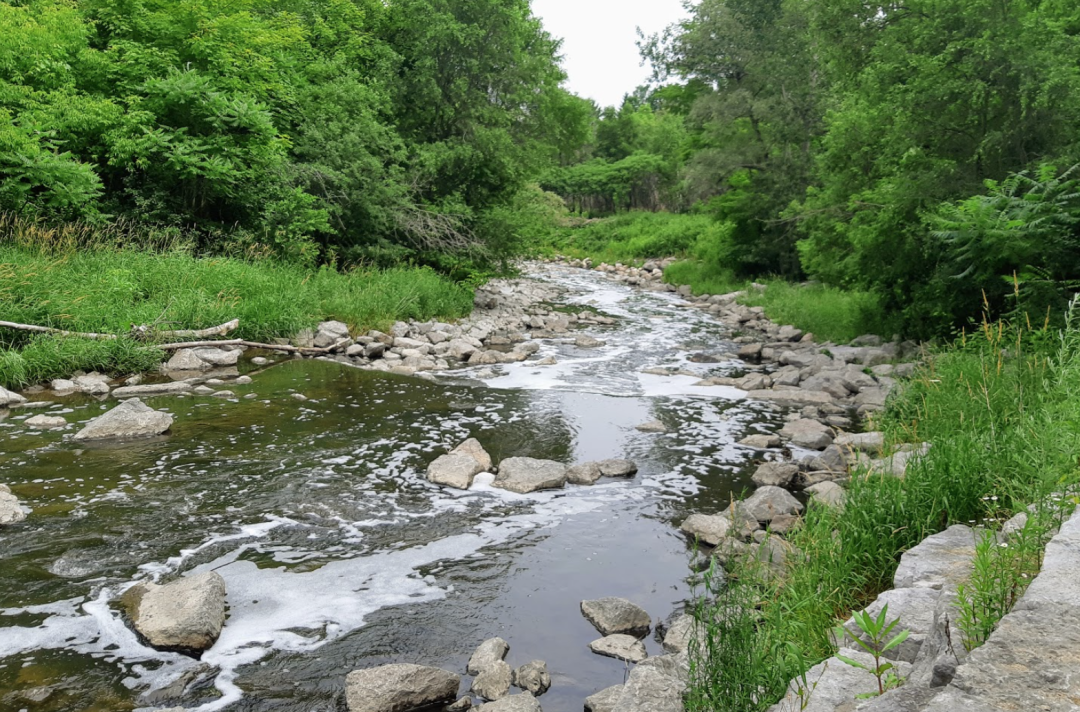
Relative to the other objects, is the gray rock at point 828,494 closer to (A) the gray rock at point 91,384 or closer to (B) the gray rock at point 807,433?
(B) the gray rock at point 807,433

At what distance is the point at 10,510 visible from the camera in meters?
6.15

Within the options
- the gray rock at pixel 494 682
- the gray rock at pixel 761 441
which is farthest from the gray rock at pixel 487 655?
the gray rock at pixel 761 441

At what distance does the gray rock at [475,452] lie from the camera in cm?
805

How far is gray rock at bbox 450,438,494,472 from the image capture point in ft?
26.4

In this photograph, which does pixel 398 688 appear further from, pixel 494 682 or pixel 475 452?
pixel 475 452

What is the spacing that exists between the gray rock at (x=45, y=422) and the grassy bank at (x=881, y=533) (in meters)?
7.71

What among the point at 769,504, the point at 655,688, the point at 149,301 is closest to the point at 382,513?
the point at 769,504

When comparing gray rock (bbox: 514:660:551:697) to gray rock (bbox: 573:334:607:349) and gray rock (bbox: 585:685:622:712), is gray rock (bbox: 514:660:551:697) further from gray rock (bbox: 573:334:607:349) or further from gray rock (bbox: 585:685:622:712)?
gray rock (bbox: 573:334:607:349)

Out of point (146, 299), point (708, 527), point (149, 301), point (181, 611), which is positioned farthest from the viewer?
point (146, 299)

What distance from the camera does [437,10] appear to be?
65.9 feet

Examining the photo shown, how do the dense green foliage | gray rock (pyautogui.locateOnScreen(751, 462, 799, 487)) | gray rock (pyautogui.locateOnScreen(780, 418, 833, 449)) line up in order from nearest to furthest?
gray rock (pyautogui.locateOnScreen(751, 462, 799, 487)) < gray rock (pyautogui.locateOnScreen(780, 418, 833, 449)) < the dense green foliage

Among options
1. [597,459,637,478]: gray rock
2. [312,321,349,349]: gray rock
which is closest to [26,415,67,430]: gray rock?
[312,321,349,349]: gray rock

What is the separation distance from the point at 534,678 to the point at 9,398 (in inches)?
339

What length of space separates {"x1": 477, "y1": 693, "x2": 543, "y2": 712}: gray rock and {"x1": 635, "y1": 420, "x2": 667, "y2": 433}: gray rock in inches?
239
